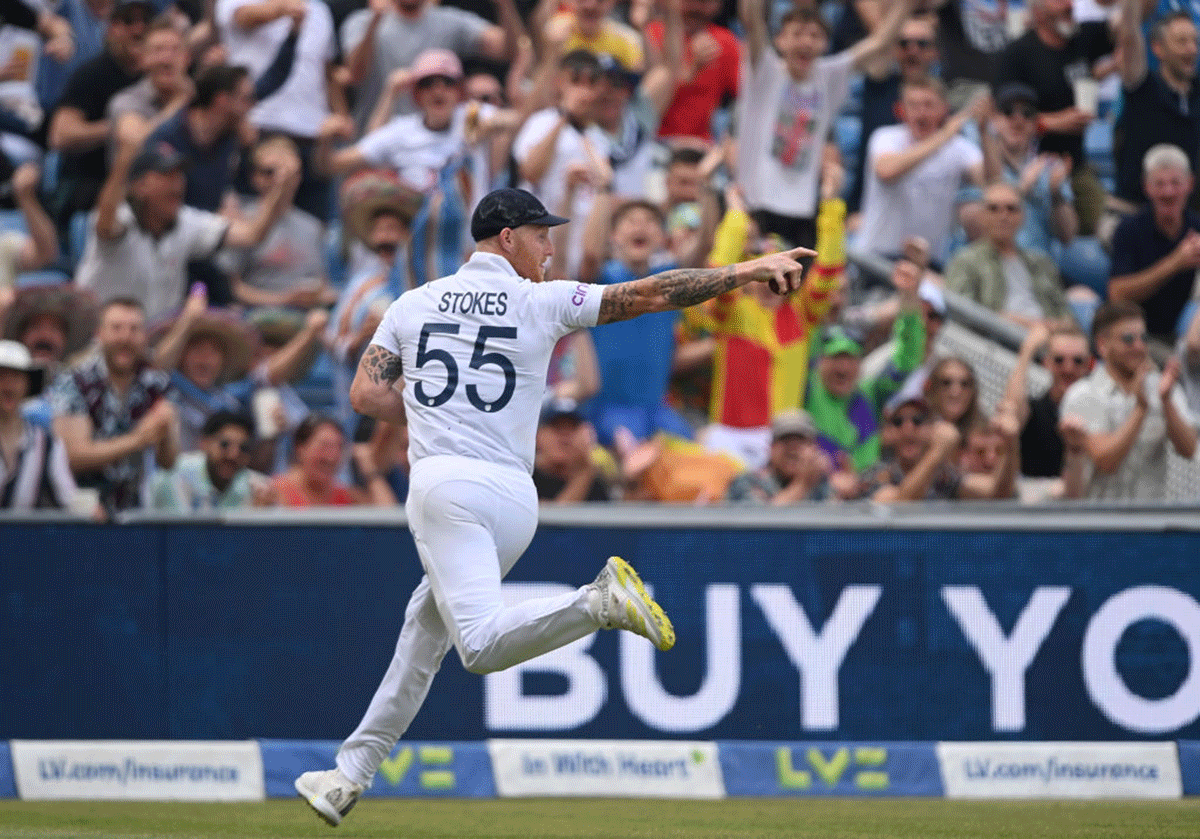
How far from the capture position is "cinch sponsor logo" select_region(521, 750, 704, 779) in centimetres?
859

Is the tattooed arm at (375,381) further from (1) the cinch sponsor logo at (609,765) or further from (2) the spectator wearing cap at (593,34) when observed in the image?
(2) the spectator wearing cap at (593,34)

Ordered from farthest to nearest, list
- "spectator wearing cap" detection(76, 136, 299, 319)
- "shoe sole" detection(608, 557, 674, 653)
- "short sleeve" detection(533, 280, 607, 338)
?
"spectator wearing cap" detection(76, 136, 299, 319) < "short sleeve" detection(533, 280, 607, 338) < "shoe sole" detection(608, 557, 674, 653)

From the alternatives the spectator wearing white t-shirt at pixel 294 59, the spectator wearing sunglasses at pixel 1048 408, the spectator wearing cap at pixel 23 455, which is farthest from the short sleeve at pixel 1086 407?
the spectator wearing cap at pixel 23 455

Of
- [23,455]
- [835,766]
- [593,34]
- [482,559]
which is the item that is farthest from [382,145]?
[482,559]

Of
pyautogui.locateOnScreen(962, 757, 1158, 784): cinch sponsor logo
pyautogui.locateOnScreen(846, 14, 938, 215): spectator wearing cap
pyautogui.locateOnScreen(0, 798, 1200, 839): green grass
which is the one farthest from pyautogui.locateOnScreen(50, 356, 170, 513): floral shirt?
pyautogui.locateOnScreen(846, 14, 938, 215): spectator wearing cap

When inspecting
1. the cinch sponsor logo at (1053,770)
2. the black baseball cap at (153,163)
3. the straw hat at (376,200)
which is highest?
the black baseball cap at (153,163)

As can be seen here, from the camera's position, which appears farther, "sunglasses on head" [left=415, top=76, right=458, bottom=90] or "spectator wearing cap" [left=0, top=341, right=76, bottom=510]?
"sunglasses on head" [left=415, top=76, right=458, bottom=90]

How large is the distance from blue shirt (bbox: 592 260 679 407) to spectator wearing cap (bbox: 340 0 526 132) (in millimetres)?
3107

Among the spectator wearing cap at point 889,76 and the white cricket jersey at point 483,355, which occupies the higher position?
the spectator wearing cap at point 889,76

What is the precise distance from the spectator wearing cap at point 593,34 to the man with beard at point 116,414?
13.7ft

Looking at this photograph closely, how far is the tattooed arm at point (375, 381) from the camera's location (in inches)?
251

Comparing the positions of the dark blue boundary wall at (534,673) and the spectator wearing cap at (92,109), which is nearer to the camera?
the dark blue boundary wall at (534,673)

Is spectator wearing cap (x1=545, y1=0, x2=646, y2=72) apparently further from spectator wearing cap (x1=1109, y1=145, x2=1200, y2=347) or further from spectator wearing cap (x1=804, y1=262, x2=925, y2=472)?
spectator wearing cap (x1=1109, y1=145, x2=1200, y2=347)

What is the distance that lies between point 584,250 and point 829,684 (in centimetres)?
371
